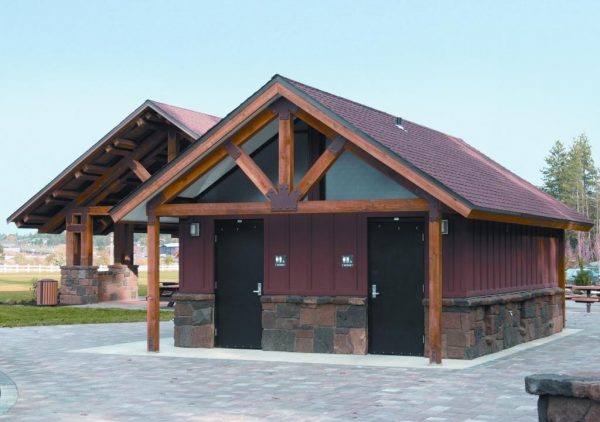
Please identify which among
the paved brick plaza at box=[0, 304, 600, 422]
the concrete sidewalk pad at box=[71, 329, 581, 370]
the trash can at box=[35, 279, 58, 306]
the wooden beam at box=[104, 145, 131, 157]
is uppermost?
the wooden beam at box=[104, 145, 131, 157]

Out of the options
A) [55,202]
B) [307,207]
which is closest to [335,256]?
[307,207]

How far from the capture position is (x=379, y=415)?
10.6 m

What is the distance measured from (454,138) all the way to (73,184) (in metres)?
13.5

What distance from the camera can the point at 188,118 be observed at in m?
27.0

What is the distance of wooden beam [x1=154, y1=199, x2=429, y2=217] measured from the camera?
15.2m

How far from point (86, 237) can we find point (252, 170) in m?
17.0

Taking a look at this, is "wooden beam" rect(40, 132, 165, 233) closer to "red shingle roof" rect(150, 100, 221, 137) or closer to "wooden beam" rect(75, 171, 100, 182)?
"wooden beam" rect(75, 171, 100, 182)

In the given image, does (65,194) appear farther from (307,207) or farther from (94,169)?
(307,207)

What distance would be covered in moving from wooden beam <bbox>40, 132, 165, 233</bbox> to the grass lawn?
10.2 ft

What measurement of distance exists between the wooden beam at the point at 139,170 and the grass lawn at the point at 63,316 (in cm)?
403

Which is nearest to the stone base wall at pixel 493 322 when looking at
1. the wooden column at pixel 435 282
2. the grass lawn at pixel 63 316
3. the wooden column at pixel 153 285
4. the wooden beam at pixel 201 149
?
the wooden column at pixel 435 282

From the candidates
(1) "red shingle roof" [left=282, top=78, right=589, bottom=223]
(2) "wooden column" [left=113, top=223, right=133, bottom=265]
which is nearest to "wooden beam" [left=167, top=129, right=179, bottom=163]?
(2) "wooden column" [left=113, top=223, right=133, bottom=265]

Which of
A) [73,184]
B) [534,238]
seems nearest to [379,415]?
[534,238]

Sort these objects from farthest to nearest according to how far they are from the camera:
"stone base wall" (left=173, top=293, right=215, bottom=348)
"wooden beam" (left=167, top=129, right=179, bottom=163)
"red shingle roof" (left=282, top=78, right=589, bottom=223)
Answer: "wooden beam" (left=167, top=129, right=179, bottom=163), "stone base wall" (left=173, top=293, right=215, bottom=348), "red shingle roof" (left=282, top=78, right=589, bottom=223)
